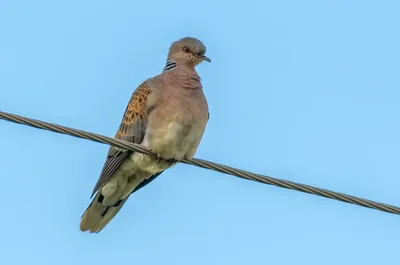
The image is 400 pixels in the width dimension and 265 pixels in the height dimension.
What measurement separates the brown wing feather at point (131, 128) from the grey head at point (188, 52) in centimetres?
44

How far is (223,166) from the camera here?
15.6ft

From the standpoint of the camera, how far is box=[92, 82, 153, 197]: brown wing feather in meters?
6.50

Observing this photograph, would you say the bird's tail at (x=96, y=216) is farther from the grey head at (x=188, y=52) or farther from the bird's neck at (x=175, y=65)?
the grey head at (x=188, y=52)

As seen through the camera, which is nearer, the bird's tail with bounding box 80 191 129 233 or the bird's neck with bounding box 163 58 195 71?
the bird's tail with bounding box 80 191 129 233

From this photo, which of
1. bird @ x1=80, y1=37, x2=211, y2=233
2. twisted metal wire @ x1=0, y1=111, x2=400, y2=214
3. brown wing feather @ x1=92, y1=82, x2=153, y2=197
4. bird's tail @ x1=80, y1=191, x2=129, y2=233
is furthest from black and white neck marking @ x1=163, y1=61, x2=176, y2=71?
twisted metal wire @ x1=0, y1=111, x2=400, y2=214

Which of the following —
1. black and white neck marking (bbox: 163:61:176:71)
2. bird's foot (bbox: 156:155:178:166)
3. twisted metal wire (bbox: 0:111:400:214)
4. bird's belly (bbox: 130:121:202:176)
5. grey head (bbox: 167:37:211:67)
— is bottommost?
twisted metal wire (bbox: 0:111:400:214)

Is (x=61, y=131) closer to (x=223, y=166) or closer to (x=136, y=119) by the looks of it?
(x=223, y=166)

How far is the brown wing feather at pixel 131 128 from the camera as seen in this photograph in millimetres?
6500

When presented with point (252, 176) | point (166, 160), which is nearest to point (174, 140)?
point (166, 160)

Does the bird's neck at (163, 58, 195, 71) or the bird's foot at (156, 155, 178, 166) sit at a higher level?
the bird's neck at (163, 58, 195, 71)

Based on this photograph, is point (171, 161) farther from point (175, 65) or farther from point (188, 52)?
point (188, 52)

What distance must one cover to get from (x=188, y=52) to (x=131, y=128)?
33.8 inches

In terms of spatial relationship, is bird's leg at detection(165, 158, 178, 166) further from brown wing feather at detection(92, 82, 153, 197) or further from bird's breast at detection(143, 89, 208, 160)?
brown wing feather at detection(92, 82, 153, 197)

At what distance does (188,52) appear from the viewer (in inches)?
280
